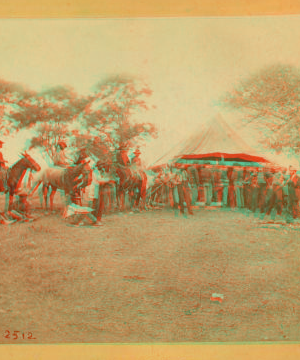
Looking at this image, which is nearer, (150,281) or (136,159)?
(150,281)

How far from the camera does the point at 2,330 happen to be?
466 centimetres

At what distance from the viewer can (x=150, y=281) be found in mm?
4691

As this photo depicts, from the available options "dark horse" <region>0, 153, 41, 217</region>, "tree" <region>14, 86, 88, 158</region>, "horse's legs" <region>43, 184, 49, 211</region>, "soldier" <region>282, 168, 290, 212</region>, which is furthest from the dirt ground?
"tree" <region>14, 86, 88, 158</region>

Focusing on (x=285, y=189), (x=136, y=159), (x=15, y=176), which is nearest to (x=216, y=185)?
(x=285, y=189)

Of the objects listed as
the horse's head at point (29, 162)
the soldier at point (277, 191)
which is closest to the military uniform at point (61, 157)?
the horse's head at point (29, 162)

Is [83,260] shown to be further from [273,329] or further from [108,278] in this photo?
[273,329]

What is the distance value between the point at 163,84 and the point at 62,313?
11.4 feet

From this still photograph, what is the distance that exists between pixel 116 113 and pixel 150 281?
2.43 meters

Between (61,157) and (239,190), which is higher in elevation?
(61,157)

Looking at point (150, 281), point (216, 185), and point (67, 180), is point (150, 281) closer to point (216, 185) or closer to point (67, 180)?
point (216, 185)

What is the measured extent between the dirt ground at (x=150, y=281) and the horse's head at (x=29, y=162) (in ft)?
2.24

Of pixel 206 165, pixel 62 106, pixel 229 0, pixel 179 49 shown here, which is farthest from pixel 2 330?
pixel 229 0

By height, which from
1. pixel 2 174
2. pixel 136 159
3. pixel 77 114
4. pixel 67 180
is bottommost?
pixel 67 180

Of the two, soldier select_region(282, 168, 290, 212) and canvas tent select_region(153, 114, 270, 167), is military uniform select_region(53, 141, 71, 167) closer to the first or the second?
canvas tent select_region(153, 114, 270, 167)
